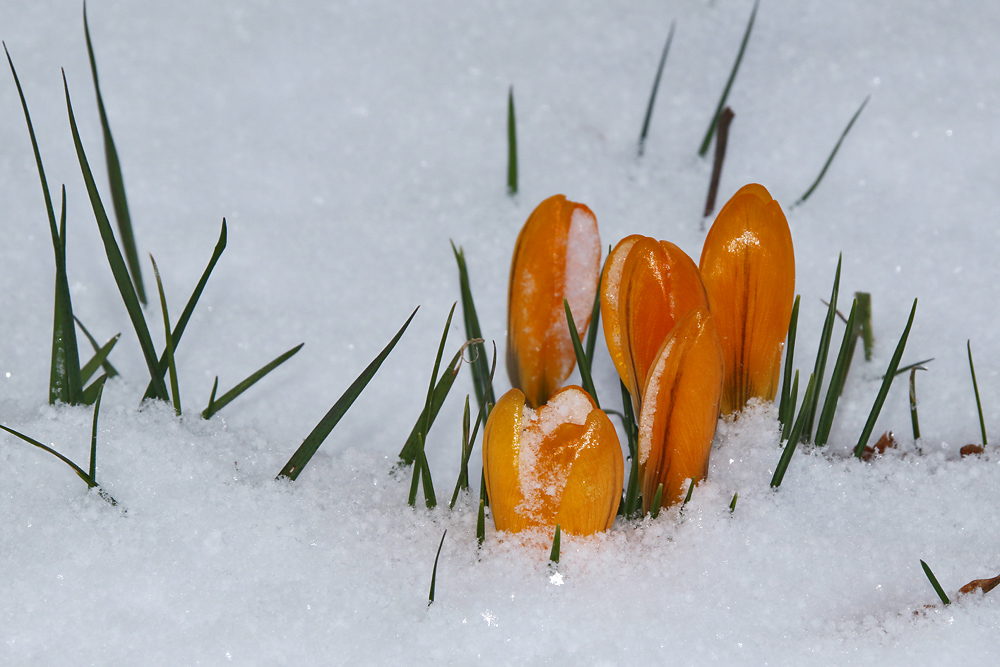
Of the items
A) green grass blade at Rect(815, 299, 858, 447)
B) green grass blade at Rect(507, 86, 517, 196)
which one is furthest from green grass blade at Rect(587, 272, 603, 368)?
green grass blade at Rect(507, 86, 517, 196)

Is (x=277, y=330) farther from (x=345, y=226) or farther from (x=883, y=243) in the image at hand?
(x=883, y=243)

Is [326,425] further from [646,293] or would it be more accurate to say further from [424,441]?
[646,293]

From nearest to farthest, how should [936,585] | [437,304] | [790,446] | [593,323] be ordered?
1. [936,585]
2. [790,446]
3. [593,323]
4. [437,304]

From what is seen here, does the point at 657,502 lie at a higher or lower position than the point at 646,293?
lower

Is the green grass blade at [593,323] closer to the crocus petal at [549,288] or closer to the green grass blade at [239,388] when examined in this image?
the crocus petal at [549,288]

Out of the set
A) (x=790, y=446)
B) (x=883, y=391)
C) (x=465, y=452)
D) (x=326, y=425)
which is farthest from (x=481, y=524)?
(x=883, y=391)

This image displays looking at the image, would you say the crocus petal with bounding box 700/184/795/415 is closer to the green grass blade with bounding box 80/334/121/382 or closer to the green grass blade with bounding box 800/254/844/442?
the green grass blade with bounding box 800/254/844/442

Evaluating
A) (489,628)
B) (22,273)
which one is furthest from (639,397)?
(22,273)

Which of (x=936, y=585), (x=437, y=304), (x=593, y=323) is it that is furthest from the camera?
(x=437, y=304)

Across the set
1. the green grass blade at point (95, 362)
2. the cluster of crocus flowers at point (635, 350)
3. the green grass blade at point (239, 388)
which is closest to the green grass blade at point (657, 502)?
the cluster of crocus flowers at point (635, 350)
